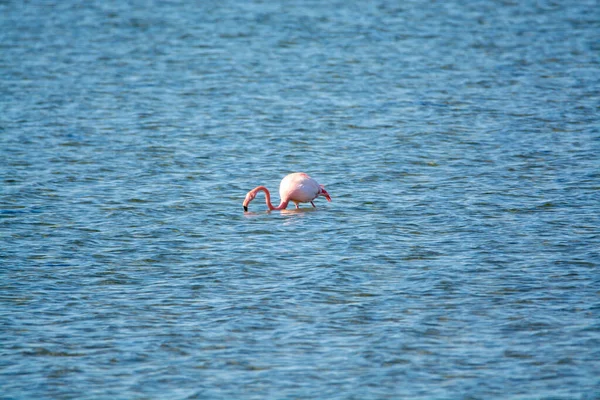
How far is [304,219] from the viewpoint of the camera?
583 inches

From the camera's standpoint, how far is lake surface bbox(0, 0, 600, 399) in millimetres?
A: 9680

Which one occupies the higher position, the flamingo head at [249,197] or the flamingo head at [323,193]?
the flamingo head at [249,197]

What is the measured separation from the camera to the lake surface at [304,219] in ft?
31.8

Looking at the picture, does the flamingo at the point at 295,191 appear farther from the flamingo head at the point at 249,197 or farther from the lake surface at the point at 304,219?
the lake surface at the point at 304,219

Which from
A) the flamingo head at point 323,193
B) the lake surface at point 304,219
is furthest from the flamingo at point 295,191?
the lake surface at point 304,219

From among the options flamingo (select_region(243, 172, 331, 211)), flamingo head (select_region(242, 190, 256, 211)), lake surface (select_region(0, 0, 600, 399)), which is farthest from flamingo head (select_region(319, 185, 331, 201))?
flamingo head (select_region(242, 190, 256, 211))

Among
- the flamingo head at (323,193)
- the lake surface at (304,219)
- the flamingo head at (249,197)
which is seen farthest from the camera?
the flamingo head at (323,193)

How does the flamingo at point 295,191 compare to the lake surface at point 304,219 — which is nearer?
the lake surface at point 304,219

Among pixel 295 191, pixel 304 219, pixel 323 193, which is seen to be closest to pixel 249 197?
pixel 295 191

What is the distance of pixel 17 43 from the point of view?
97.5 feet

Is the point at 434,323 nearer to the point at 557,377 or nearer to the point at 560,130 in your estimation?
the point at 557,377

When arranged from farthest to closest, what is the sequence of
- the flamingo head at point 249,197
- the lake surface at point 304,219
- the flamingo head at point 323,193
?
the flamingo head at point 323,193 → the flamingo head at point 249,197 → the lake surface at point 304,219

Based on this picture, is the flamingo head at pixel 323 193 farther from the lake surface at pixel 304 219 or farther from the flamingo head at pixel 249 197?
the flamingo head at pixel 249 197

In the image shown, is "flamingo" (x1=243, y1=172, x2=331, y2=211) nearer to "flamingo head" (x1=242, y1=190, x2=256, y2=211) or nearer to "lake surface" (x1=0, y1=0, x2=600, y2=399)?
"flamingo head" (x1=242, y1=190, x2=256, y2=211)
